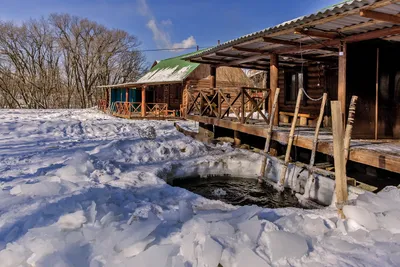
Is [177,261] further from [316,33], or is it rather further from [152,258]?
[316,33]

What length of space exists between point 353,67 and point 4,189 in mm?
6935

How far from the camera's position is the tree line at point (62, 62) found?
111ft

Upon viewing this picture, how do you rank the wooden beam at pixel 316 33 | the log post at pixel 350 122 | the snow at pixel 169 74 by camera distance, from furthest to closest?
the snow at pixel 169 74 < the wooden beam at pixel 316 33 < the log post at pixel 350 122

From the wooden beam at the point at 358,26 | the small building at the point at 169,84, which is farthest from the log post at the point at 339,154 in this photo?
the small building at the point at 169,84

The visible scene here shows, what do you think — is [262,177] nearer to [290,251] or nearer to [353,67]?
[353,67]

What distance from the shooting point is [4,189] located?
4855 mm

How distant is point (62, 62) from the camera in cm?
3772

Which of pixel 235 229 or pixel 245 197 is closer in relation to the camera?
pixel 235 229

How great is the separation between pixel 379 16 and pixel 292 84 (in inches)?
257

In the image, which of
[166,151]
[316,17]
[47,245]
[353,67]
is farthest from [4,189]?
[353,67]

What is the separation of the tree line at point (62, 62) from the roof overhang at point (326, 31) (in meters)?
30.7

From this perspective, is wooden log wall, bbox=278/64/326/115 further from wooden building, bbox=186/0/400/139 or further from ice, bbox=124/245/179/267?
ice, bbox=124/245/179/267

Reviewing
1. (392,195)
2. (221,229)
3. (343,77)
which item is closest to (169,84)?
(343,77)

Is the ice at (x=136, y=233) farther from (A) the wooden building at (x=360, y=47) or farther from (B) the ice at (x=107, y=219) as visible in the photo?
(A) the wooden building at (x=360, y=47)
